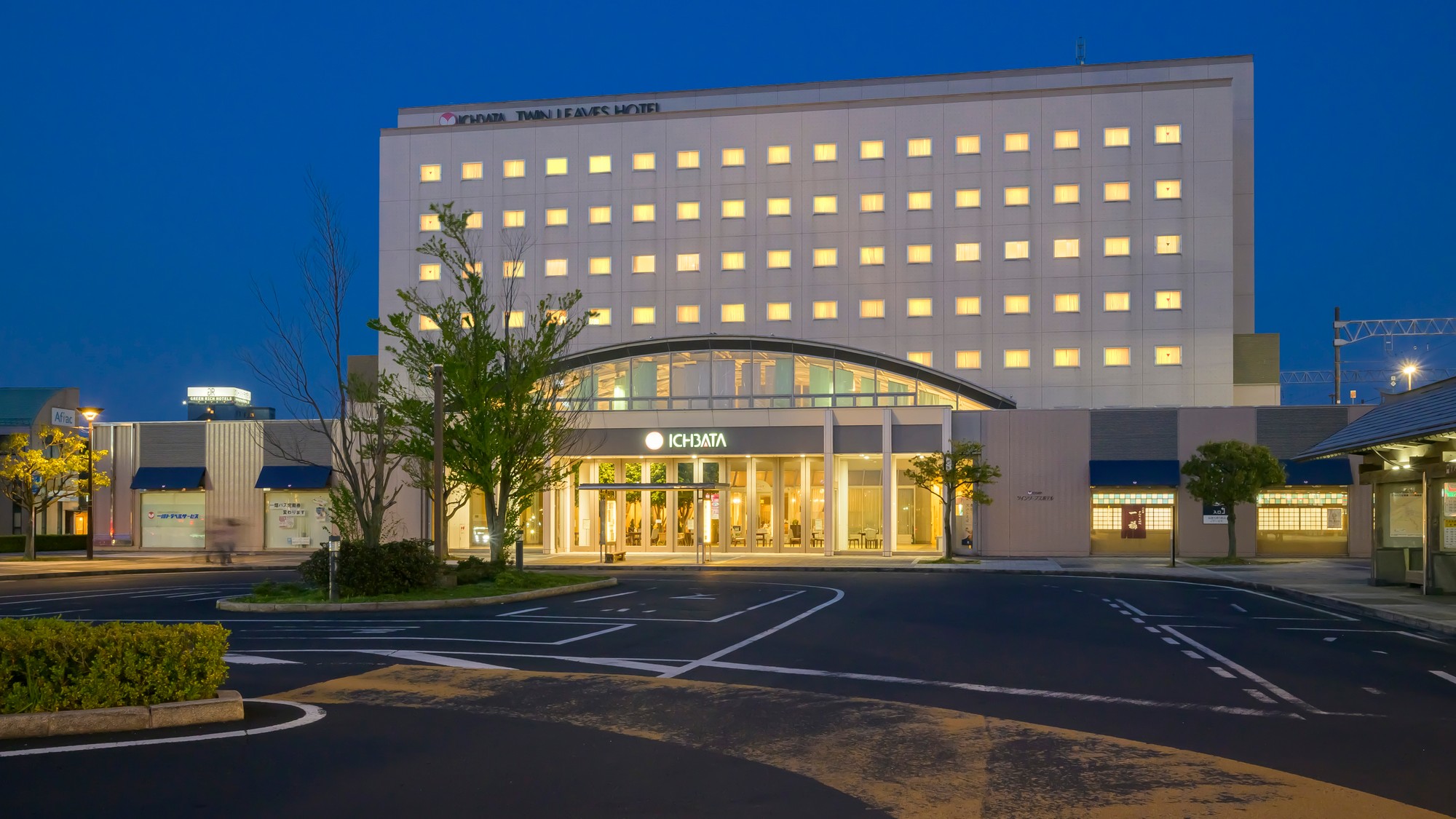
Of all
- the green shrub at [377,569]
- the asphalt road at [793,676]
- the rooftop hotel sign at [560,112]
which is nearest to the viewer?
the asphalt road at [793,676]

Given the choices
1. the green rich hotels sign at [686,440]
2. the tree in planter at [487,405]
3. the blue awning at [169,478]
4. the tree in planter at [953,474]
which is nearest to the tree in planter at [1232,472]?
the tree in planter at [953,474]

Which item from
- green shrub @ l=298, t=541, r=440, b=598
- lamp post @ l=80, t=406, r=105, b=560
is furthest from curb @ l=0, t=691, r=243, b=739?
lamp post @ l=80, t=406, r=105, b=560

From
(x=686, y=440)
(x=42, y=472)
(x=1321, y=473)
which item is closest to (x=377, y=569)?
(x=686, y=440)

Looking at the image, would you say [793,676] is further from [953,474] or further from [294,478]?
[294,478]

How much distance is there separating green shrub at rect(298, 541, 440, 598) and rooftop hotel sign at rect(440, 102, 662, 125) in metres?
46.4

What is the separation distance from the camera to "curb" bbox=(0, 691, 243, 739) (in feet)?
30.2

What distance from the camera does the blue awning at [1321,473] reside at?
40.8 m

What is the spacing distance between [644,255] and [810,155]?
10679 mm

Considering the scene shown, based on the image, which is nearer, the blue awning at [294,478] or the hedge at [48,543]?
the hedge at [48,543]

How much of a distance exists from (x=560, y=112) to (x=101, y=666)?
60939mm

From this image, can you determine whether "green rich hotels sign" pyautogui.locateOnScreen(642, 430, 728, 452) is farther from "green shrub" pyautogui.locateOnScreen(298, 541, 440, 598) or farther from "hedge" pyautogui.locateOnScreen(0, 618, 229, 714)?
"hedge" pyautogui.locateOnScreen(0, 618, 229, 714)

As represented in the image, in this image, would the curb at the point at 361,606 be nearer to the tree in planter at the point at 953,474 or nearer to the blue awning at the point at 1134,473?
the tree in planter at the point at 953,474

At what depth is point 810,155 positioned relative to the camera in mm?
61594

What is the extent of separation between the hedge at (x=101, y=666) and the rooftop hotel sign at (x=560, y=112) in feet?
194
